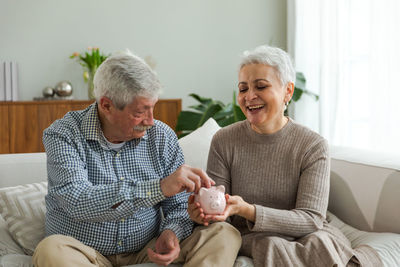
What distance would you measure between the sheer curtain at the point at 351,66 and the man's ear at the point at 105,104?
7.57 ft

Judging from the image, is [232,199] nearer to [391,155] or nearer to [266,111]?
[266,111]

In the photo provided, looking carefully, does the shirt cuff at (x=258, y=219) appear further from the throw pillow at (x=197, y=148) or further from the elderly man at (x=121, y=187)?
the throw pillow at (x=197, y=148)

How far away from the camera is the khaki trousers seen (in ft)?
4.50

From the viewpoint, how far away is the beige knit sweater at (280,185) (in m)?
1.56

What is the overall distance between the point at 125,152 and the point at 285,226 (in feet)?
2.14

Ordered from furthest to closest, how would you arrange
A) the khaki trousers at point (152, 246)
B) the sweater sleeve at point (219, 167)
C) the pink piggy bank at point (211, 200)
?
the sweater sleeve at point (219, 167)
the pink piggy bank at point (211, 200)
the khaki trousers at point (152, 246)

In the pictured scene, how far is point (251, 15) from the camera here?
4.59m

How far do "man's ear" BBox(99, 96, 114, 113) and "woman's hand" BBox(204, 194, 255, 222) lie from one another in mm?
522

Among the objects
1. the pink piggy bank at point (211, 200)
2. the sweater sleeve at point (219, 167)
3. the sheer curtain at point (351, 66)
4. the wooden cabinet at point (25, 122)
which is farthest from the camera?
the wooden cabinet at point (25, 122)

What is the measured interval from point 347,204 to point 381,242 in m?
0.29

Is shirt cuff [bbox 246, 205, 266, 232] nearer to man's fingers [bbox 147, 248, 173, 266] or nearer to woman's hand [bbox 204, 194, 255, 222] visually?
woman's hand [bbox 204, 194, 255, 222]

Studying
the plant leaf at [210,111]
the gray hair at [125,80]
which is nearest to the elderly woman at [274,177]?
the gray hair at [125,80]

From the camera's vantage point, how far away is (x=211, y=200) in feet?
4.86

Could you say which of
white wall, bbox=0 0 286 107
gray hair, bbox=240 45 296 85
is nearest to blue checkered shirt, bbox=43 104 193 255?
gray hair, bbox=240 45 296 85
